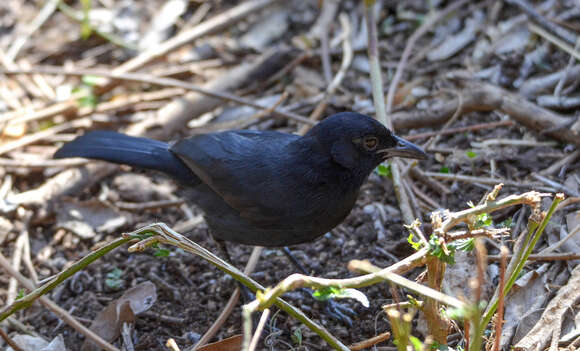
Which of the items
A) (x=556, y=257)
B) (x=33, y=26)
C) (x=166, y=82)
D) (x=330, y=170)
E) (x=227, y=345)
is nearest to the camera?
(x=227, y=345)

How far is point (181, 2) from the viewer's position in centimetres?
677

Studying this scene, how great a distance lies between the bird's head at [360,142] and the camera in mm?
3766

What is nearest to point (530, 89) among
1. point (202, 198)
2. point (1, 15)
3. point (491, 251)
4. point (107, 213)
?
point (491, 251)

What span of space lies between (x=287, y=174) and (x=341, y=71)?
2.03 metres

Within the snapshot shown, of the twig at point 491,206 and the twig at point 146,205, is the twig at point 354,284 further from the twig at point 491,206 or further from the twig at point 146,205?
the twig at point 146,205

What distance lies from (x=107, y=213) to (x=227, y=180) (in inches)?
51.3

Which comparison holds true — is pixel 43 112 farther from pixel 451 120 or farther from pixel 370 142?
pixel 451 120

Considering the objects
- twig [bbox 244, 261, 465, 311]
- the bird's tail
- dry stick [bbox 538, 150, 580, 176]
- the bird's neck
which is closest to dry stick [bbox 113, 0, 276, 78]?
the bird's tail

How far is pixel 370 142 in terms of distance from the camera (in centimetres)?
379

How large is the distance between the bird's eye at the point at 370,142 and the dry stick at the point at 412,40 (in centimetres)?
117

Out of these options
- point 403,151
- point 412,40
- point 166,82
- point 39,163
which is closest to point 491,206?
point 403,151

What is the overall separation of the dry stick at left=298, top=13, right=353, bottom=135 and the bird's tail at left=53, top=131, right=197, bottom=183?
115cm

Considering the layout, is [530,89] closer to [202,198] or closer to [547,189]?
[547,189]

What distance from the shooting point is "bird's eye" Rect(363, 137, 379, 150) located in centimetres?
378
